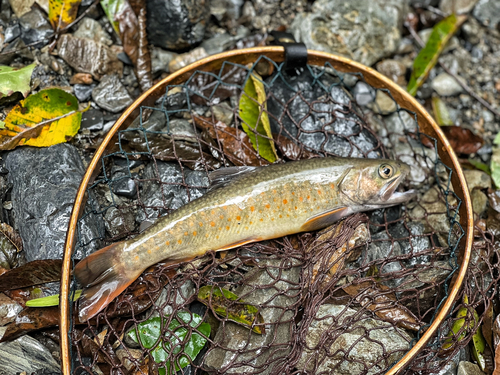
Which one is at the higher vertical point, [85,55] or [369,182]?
[85,55]

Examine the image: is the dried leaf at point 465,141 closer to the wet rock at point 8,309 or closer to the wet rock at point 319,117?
the wet rock at point 319,117

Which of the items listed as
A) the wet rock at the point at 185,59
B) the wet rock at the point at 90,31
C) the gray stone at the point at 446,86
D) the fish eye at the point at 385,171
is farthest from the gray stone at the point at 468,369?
the wet rock at the point at 90,31

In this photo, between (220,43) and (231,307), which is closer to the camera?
(231,307)

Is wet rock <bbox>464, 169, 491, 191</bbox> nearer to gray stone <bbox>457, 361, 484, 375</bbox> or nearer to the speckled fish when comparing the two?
the speckled fish

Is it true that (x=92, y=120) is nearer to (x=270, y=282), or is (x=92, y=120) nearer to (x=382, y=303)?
(x=270, y=282)

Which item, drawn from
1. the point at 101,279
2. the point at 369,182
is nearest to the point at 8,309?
the point at 101,279

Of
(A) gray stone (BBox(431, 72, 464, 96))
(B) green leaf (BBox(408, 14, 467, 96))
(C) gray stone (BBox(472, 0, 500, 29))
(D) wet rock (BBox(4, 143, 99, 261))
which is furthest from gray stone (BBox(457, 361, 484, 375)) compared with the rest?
(C) gray stone (BBox(472, 0, 500, 29))
